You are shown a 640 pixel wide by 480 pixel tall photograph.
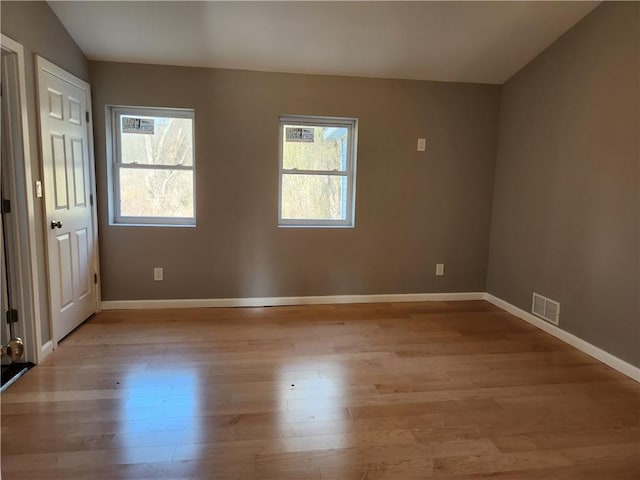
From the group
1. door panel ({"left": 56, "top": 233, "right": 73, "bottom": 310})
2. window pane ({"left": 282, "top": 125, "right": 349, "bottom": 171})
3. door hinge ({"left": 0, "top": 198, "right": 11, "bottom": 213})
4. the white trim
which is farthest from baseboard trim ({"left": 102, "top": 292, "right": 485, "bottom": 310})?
door hinge ({"left": 0, "top": 198, "right": 11, "bottom": 213})

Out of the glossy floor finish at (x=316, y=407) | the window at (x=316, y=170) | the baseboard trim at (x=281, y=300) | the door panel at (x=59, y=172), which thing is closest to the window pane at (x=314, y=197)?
the window at (x=316, y=170)

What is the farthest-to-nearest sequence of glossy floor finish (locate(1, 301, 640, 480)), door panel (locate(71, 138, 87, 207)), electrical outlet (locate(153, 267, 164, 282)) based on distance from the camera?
1. electrical outlet (locate(153, 267, 164, 282))
2. door panel (locate(71, 138, 87, 207))
3. glossy floor finish (locate(1, 301, 640, 480))

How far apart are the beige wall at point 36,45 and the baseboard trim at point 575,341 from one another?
12.2 ft

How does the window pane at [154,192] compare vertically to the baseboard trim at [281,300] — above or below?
above

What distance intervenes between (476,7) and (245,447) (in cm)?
308

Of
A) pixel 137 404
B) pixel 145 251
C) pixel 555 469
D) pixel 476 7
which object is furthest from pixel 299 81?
pixel 555 469

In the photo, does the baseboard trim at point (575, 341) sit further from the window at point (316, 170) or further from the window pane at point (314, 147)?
the window pane at point (314, 147)

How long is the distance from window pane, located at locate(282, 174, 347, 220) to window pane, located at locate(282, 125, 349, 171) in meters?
0.11

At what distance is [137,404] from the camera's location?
204cm

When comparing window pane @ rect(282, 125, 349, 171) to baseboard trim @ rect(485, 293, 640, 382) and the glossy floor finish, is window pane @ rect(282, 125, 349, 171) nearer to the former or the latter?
the glossy floor finish

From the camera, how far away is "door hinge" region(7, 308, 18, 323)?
2396mm

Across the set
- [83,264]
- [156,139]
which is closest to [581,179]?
[156,139]

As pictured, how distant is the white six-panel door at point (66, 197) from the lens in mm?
2582

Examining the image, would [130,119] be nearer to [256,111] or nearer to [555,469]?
[256,111]
